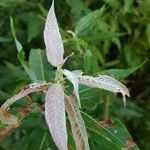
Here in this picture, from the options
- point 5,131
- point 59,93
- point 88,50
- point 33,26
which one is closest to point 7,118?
point 5,131

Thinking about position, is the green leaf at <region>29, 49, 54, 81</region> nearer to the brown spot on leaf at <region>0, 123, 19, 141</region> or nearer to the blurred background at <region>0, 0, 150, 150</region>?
the blurred background at <region>0, 0, 150, 150</region>

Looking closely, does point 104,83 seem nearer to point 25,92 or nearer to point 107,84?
point 107,84

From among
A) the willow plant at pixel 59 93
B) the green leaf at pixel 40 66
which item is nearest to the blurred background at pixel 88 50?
the green leaf at pixel 40 66

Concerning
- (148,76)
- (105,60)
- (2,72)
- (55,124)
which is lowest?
(148,76)

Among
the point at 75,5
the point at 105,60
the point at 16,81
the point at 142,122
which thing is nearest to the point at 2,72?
the point at 16,81

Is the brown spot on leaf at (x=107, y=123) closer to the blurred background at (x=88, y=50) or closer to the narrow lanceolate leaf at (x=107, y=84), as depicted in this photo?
the blurred background at (x=88, y=50)

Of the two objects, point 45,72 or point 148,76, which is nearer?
point 45,72

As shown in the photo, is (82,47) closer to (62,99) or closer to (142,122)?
(62,99)
